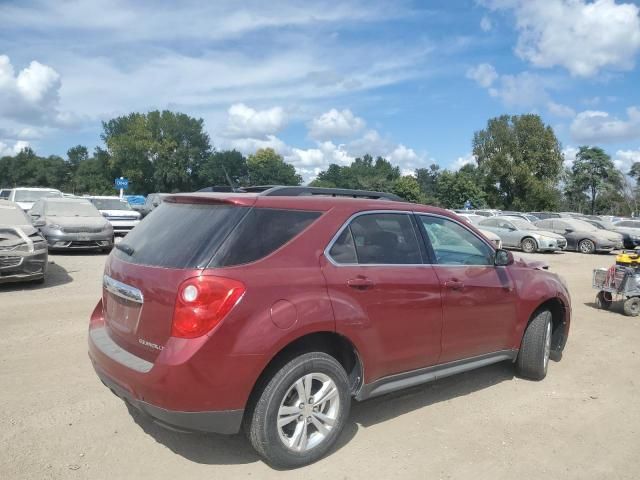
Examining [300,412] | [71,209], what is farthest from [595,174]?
[300,412]

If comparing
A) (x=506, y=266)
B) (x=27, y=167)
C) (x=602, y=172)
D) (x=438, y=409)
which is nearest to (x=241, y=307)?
(x=438, y=409)

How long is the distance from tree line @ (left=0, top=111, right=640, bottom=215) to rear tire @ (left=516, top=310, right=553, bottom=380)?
39.5 m

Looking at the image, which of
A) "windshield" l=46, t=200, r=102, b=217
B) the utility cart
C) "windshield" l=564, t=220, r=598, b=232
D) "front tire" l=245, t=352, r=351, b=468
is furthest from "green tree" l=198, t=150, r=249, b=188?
"front tire" l=245, t=352, r=351, b=468

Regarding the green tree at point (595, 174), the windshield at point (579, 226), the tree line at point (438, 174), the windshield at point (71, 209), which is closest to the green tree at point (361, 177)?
the tree line at point (438, 174)

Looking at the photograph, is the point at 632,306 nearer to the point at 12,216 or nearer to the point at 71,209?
the point at 12,216

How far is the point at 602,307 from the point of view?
29.2ft

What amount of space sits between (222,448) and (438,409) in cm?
182

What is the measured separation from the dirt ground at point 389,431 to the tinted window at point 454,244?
4.04ft

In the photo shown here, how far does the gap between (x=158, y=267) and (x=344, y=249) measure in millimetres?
1213

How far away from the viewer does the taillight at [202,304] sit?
289cm

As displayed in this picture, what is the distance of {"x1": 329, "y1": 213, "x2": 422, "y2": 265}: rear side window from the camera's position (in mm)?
3539

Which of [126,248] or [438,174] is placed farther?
[438,174]

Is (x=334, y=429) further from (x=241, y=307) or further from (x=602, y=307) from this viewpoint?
(x=602, y=307)

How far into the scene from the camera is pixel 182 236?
3271 mm
